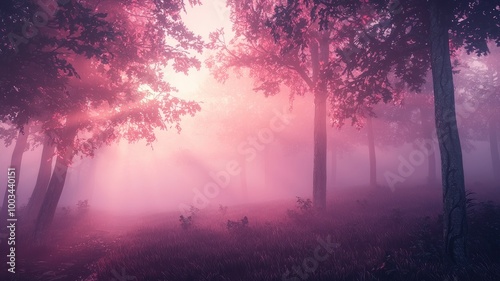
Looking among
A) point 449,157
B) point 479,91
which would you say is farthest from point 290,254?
point 479,91

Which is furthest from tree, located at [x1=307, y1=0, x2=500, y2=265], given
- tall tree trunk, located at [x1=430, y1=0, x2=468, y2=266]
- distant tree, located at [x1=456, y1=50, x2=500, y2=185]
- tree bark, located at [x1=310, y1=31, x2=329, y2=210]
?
distant tree, located at [x1=456, y1=50, x2=500, y2=185]

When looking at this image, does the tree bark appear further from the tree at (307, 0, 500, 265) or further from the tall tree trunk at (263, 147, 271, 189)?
the tall tree trunk at (263, 147, 271, 189)

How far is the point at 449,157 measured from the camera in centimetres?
552

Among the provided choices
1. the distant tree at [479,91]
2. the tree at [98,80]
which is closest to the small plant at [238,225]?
the tree at [98,80]

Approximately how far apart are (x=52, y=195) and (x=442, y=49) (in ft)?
42.0

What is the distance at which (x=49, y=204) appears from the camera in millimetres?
10336

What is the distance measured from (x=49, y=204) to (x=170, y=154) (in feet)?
119

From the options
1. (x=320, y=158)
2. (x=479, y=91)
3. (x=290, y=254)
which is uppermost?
(x=479, y=91)

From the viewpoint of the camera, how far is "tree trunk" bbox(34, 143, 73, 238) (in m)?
10.1

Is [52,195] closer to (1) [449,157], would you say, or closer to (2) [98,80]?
(2) [98,80]

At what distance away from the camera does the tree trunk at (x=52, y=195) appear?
10.1m

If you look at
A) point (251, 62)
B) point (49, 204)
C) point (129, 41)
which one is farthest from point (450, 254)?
point (49, 204)

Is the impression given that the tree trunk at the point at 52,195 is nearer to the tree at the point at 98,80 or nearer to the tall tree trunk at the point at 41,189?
the tree at the point at 98,80

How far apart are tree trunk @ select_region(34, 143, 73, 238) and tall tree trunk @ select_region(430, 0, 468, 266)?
10928 millimetres
